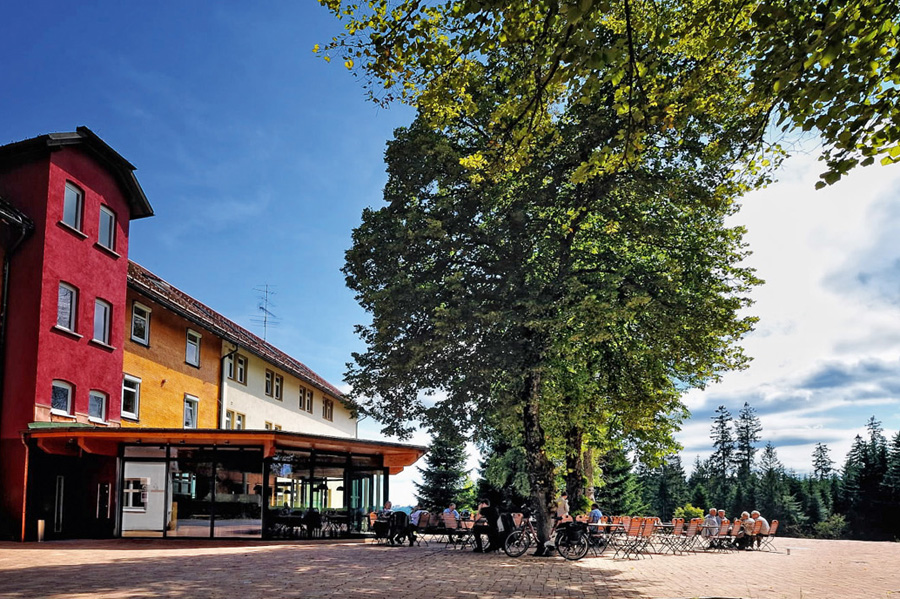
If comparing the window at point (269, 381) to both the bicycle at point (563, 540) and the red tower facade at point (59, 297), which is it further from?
the bicycle at point (563, 540)

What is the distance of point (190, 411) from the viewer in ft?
98.1

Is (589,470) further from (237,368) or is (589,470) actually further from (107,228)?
(107,228)

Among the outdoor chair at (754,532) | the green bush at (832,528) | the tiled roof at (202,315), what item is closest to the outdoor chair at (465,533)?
the tiled roof at (202,315)

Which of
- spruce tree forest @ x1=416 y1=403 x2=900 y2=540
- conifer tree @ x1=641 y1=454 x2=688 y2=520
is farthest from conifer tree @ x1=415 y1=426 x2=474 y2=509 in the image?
conifer tree @ x1=641 y1=454 x2=688 y2=520

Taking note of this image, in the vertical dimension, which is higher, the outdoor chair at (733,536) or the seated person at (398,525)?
the seated person at (398,525)

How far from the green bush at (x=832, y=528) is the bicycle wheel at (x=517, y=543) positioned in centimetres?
4332

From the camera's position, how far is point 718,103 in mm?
17359

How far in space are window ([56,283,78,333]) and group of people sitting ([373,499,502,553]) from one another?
1077cm

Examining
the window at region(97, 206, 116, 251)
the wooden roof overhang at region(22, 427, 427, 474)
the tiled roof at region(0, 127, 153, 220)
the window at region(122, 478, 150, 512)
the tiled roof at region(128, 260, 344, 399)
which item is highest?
the tiled roof at region(0, 127, 153, 220)

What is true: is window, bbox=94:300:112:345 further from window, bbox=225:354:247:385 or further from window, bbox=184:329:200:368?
window, bbox=225:354:247:385

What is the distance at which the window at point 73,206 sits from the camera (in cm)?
2353

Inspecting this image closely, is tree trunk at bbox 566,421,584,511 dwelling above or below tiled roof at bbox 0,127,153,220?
below

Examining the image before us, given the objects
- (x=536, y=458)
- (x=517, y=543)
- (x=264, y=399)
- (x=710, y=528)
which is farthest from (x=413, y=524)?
(x=264, y=399)

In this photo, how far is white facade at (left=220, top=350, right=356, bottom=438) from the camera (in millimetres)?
33000
